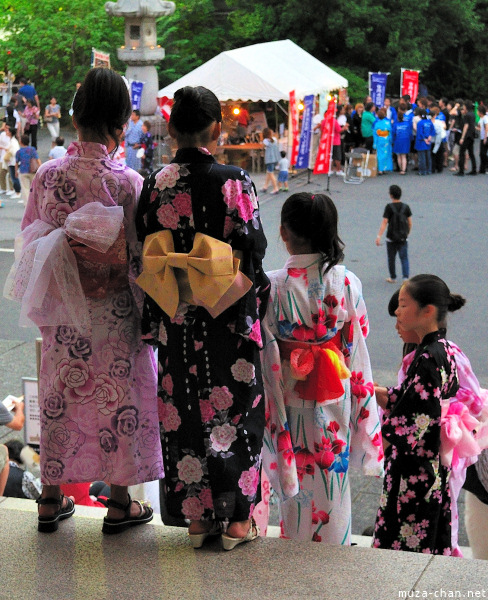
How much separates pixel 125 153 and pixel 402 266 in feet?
27.1

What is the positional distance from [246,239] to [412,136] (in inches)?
661

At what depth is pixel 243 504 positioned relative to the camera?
284cm

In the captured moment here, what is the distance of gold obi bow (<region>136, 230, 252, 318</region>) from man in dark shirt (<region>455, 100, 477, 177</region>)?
16.3 m

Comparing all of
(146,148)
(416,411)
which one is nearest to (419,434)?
(416,411)

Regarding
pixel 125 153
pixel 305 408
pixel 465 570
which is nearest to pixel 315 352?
pixel 305 408

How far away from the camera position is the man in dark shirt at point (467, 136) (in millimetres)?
18058

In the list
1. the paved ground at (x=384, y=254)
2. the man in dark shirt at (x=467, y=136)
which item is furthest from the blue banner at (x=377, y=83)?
the paved ground at (x=384, y=254)

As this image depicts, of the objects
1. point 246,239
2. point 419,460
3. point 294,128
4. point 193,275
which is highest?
point 294,128

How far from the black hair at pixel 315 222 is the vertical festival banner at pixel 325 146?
14.8 meters

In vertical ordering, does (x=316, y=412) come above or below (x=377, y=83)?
below

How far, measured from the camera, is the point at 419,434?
3277 mm

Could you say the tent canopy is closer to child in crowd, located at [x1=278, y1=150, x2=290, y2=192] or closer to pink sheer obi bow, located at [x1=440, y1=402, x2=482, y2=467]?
child in crowd, located at [x1=278, y1=150, x2=290, y2=192]

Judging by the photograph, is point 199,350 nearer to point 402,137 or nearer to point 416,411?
point 416,411

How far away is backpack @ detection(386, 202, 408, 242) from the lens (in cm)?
1073
